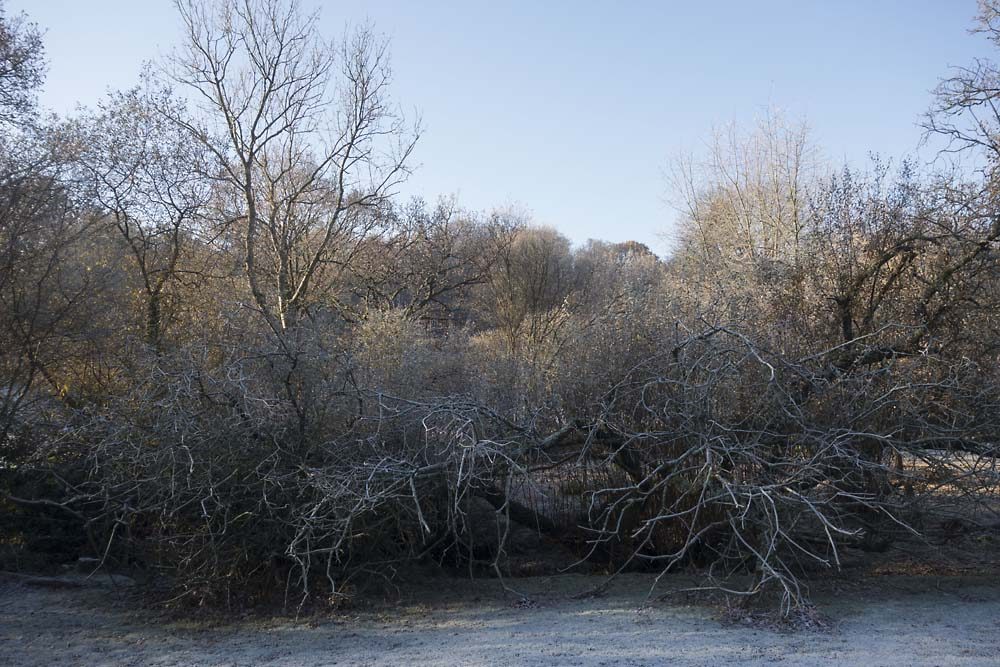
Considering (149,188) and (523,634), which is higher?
(149,188)

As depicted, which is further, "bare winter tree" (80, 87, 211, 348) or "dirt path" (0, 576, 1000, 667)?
"bare winter tree" (80, 87, 211, 348)

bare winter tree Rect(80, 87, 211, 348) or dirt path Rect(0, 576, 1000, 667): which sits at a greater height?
bare winter tree Rect(80, 87, 211, 348)

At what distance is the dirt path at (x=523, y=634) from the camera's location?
6.61 metres

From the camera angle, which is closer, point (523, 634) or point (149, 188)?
point (523, 634)

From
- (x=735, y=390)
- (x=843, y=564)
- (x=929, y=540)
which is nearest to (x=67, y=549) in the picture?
(x=735, y=390)

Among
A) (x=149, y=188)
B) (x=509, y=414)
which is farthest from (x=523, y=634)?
(x=149, y=188)

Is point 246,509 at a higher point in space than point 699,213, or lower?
lower

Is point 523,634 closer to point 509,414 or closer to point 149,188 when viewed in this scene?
point 509,414

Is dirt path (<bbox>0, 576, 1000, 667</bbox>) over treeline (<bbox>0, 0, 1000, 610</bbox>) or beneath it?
beneath

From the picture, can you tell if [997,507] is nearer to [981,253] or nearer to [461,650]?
[981,253]

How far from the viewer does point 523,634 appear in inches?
291

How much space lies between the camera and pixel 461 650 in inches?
273

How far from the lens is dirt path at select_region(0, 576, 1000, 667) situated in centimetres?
661

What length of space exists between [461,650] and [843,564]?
15.7 feet
